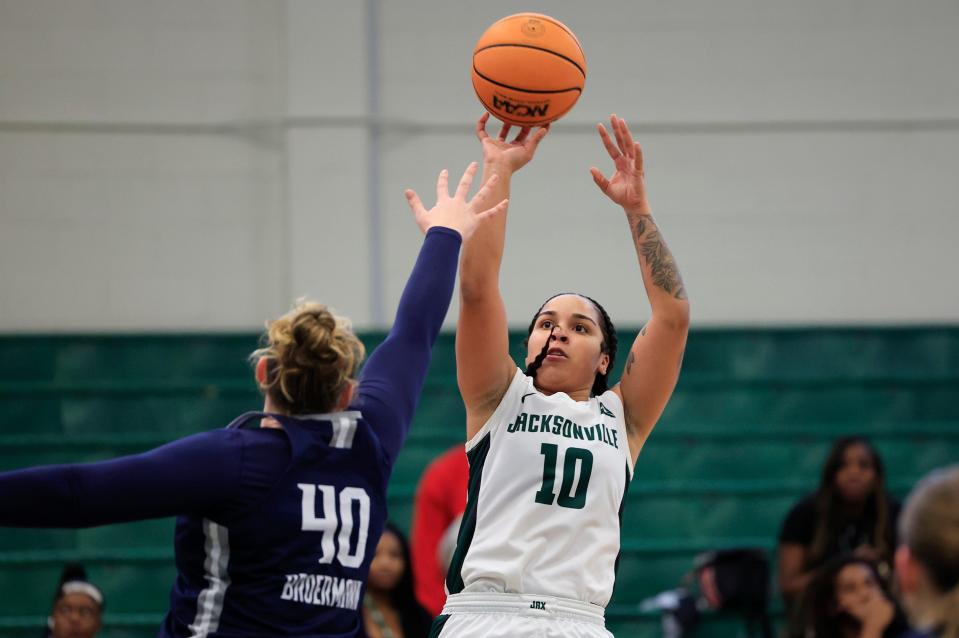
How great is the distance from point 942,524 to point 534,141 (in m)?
2.31

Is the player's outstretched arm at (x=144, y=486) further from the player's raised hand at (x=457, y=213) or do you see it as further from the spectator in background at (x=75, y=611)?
the spectator in background at (x=75, y=611)

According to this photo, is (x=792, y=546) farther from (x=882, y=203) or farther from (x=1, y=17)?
(x=1, y=17)

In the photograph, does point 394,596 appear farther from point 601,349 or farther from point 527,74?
point 527,74

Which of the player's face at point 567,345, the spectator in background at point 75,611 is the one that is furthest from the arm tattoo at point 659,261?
the spectator in background at point 75,611

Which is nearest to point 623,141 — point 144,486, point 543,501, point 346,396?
point 543,501

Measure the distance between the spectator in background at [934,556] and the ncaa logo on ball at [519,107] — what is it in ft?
7.87

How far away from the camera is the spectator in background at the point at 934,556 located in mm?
2344

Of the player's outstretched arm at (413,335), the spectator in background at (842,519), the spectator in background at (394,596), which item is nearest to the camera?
the player's outstretched arm at (413,335)

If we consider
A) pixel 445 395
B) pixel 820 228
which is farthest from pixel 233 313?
pixel 820 228

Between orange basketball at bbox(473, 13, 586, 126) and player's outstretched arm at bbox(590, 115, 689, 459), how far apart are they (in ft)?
0.86

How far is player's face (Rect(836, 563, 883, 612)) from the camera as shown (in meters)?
6.19

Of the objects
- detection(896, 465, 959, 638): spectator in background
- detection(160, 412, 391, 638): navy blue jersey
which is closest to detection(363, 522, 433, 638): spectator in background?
detection(160, 412, 391, 638): navy blue jersey

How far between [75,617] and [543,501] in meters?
3.39

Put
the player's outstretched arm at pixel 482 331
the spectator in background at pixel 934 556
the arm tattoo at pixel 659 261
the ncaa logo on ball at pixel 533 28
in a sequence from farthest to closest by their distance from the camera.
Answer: the ncaa logo on ball at pixel 533 28
the arm tattoo at pixel 659 261
the player's outstretched arm at pixel 482 331
the spectator in background at pixel 934 556
